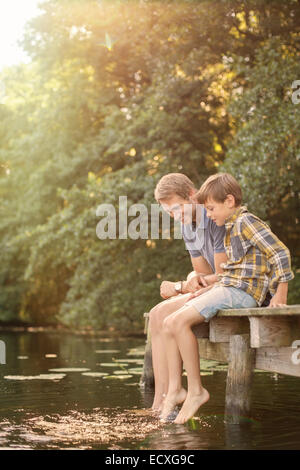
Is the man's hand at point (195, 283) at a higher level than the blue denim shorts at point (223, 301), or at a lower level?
higher

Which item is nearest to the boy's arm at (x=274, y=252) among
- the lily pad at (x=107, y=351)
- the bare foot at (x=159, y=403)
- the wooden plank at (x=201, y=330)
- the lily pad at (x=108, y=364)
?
the wooden plank at (x=201, y=330)

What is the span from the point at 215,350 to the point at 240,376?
34.5 inches

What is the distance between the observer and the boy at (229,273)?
15.7 ft

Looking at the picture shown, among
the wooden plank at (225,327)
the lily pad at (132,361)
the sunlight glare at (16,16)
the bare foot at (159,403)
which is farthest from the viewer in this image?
the sunlight glare at (16,16)

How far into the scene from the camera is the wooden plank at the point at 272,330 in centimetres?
446

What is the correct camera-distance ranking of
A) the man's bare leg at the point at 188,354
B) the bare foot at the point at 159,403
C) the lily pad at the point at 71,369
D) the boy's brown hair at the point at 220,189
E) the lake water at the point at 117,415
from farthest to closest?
the lily pad at the point at 71,369
the bare foot at the point at 159,403
the boy's brown hair at the point at 220,189
the man's bare leg at the point at 188,354
the lake water at the point at 117,415

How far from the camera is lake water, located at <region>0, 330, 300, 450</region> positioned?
4344mm

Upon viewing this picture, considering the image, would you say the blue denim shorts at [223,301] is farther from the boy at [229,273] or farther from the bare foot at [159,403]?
the bare foot at [159,403]

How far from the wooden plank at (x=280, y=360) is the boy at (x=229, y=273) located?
338 millimetres

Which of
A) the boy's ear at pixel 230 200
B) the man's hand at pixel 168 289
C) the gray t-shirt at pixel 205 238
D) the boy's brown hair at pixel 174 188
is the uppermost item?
the boy's brown hair at pixel 174 188

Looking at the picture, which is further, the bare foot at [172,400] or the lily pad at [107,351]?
the lily pad at [107,351]

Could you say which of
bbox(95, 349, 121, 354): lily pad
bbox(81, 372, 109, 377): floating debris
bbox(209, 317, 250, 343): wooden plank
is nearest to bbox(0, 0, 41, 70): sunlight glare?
bbox(95, 349, 121, 354): lily pad

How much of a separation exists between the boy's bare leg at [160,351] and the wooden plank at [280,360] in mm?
819

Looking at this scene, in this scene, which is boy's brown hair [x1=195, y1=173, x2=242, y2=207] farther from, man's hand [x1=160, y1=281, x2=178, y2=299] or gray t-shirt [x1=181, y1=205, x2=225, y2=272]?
man's hand [x1=160, y1=281, x2=178, y2=299]
